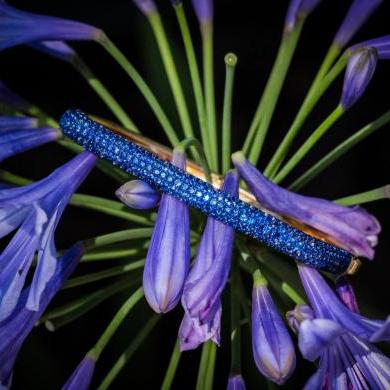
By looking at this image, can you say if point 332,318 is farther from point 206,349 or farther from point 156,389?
point 156,389

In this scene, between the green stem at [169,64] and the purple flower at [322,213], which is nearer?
the purple flower at [322,213]

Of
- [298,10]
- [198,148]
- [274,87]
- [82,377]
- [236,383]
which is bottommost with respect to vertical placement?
[82,377]

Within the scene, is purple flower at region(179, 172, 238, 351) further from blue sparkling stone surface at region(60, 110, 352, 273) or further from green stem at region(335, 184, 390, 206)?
green stem at region(335, 184, 390, 206)

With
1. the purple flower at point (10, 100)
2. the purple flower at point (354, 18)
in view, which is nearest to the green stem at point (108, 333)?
the purple flower at point (10, 100)

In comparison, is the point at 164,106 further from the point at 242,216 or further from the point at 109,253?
the point at 242,216

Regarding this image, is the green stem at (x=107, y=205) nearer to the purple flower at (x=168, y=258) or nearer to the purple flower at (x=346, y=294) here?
the purple flower at (x=168, y=258)

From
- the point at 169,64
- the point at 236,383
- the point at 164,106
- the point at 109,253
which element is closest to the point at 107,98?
the point at 169,64

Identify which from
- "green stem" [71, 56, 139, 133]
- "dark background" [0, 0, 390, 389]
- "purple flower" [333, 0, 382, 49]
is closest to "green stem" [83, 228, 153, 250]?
"green stem" [71, 56, 139, 133]
